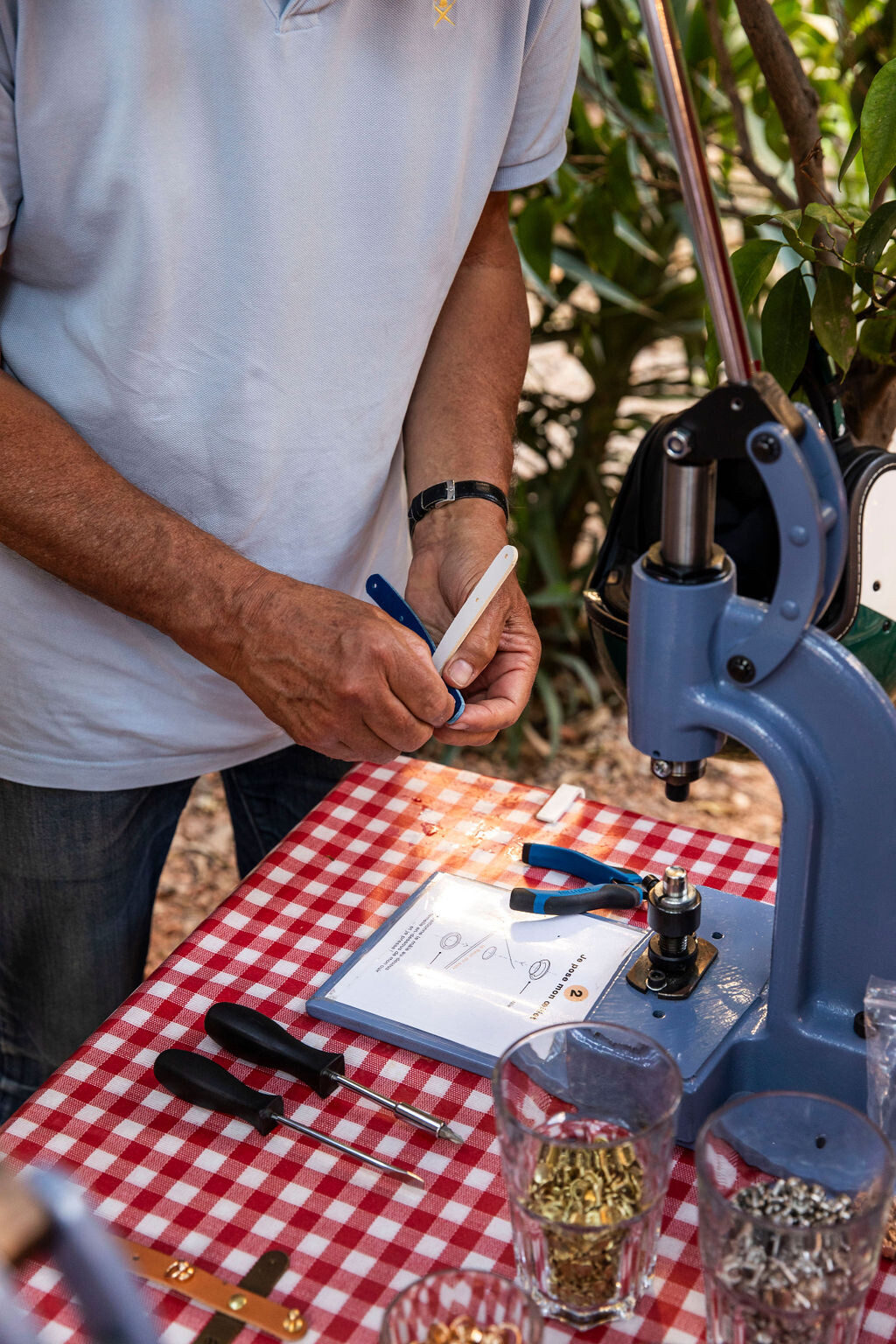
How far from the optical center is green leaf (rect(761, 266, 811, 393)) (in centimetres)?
132

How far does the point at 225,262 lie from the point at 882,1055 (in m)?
0.92

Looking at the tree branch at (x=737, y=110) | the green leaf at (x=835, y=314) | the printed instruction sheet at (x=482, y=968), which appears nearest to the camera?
the printed instruction sheet at (x=482, y=968)

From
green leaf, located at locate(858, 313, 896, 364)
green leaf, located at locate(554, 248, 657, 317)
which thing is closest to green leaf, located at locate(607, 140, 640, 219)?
green leaf, located at locate(554, 248, 657, 317)

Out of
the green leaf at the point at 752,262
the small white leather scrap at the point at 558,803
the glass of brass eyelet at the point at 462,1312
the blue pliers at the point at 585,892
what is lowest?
the small white leather scrap at the point at 558,803

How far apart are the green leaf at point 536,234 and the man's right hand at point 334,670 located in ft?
3.71

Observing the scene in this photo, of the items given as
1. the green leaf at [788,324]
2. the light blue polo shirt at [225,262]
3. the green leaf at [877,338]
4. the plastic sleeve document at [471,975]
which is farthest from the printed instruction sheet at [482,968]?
the green leaf at [877,338]

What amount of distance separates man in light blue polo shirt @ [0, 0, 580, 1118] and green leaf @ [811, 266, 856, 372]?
395 mm

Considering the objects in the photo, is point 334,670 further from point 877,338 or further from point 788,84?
point 788,84

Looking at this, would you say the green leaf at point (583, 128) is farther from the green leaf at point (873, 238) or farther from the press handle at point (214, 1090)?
the press handle at point (214, 1090)

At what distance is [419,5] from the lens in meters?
1.28

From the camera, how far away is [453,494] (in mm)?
1478

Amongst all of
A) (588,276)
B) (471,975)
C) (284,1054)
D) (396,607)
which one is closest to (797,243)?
(396,607)

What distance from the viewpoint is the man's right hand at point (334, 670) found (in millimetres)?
1167

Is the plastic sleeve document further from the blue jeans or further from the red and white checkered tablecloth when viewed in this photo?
the blue jeans
